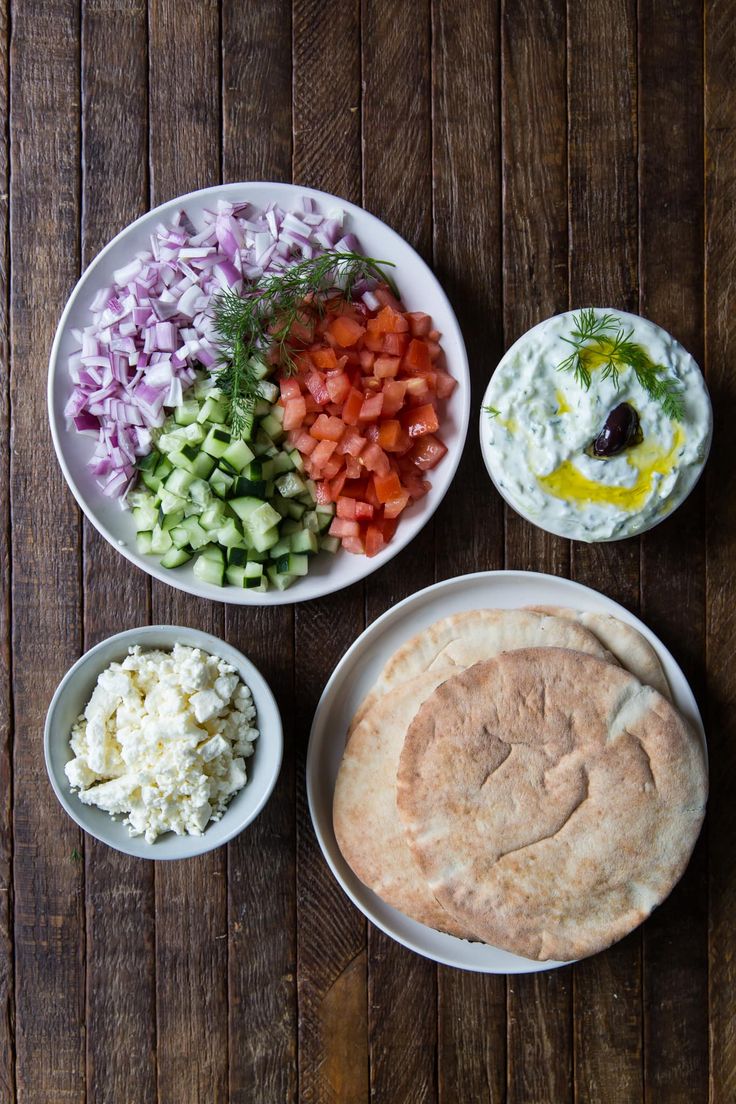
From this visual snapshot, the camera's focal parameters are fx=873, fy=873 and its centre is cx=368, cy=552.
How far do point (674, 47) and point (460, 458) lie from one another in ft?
4.58

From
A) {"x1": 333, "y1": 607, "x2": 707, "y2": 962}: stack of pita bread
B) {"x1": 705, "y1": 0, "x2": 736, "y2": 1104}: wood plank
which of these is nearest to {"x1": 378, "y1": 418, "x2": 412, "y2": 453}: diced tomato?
{"x1": 333, "y1": 607, "x2": 707, "y2": 962}: stack of pita bread

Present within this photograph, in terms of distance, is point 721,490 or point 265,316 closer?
point 265,316

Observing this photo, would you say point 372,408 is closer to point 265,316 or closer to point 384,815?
Answer: point 265,316

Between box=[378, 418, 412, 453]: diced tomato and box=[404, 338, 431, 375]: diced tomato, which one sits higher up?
box=[404, 338, 431, 375]: diced tomato

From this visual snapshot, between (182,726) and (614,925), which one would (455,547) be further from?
(614,925)

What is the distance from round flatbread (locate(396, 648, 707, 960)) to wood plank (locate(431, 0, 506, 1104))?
48 cm

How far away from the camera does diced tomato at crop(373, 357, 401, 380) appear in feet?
7.59

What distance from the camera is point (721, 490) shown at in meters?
2.57

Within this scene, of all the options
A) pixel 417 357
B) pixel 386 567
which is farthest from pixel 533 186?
pixel 386 567

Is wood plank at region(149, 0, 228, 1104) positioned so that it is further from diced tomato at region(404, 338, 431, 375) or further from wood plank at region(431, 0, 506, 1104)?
diced tomato at region(404, 338, 431, 375)

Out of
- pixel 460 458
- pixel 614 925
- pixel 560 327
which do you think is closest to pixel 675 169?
pixel 560 327

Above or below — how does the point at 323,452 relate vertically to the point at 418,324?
below

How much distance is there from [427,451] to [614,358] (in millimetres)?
533

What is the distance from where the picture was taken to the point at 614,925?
7.27 ft
